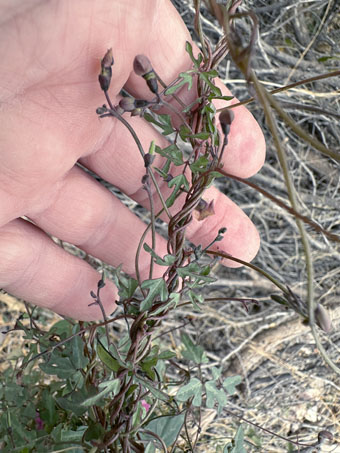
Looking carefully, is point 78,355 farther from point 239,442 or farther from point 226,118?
point 226,118

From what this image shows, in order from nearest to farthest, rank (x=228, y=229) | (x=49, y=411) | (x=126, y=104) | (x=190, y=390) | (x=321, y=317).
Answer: (x=321, y=317) → (x=126, y=104) → (x=190, y=390) → (x=49, y=411) → (x=228, y=229)

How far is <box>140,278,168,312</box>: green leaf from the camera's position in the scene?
744 millimetres

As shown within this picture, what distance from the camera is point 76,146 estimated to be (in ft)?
3.26

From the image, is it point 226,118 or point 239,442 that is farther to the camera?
point 239,442

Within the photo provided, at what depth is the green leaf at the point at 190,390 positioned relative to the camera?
82 centimetres

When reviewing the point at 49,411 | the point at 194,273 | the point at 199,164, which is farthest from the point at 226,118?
the point at 49,411

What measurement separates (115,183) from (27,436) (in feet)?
1.86

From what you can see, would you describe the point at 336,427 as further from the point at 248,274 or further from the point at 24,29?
the point at 24,29

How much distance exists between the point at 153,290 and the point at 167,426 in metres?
0.33

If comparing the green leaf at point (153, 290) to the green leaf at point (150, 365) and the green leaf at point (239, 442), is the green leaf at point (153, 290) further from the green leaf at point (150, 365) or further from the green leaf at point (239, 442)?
the green leaf at point (239, 442)

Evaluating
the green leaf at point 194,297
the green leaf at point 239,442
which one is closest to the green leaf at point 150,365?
the green leaf at point 194,297

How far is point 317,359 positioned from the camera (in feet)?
5.56

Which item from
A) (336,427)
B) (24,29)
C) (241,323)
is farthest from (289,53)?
(336,427)

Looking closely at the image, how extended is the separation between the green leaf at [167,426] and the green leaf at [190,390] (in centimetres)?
10
